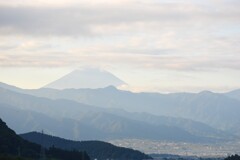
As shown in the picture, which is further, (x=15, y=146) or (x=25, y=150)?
(x=25, y=150)

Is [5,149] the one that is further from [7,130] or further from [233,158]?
[233,158]

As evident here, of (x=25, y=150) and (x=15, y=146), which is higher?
(x=15, y=146)

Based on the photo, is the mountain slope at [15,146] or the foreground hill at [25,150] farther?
the foreground hill at [25,150]

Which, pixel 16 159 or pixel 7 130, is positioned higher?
pixel 7 130

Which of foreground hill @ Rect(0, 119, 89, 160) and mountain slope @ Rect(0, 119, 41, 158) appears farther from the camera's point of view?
foreground hill @ Rect(0, 119, 89, 160)

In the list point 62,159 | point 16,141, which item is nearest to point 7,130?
point 16,141

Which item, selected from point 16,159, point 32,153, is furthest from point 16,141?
point 16,159

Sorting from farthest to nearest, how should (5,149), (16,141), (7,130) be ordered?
(7,130) → (16,141) → (5,149)

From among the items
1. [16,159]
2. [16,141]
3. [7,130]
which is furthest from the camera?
[7,130]

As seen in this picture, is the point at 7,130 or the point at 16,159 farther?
the point at 7,130

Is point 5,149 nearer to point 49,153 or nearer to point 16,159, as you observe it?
point 49,153
